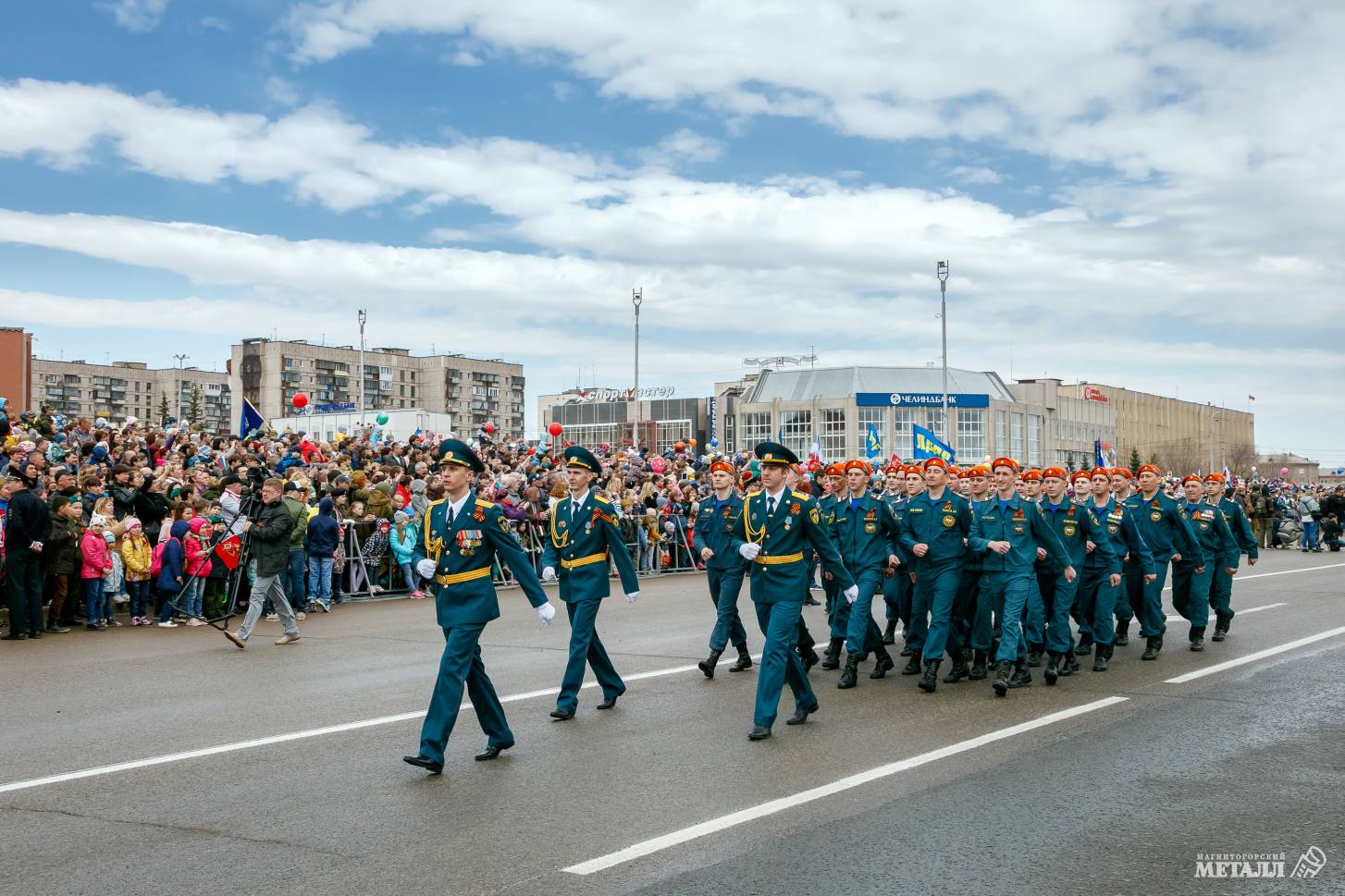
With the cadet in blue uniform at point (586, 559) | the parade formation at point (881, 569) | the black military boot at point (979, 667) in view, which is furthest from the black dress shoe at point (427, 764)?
the black military boot at point (979, 667)

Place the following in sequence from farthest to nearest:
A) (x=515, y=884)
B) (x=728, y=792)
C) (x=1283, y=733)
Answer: (x=1283, y=733) < (x=728, y=792) < (x=515, y=884)

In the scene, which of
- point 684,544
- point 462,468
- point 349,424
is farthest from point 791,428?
point 462,468

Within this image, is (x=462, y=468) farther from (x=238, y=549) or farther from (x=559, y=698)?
(x=238, y=549)

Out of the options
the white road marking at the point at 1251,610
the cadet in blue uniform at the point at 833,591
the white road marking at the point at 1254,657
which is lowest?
the white road marking at the point at 1251,610

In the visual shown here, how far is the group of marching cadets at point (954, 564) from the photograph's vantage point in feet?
29.9

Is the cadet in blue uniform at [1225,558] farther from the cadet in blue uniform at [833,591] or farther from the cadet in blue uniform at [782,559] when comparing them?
the cadet in blue uniform at [782,559]

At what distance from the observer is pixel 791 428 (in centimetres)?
12106

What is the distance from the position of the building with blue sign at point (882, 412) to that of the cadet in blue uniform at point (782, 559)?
103 m

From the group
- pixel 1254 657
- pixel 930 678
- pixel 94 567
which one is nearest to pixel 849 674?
pixel 930 678

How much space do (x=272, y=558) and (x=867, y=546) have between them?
21.9 feet

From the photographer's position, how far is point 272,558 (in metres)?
13.8

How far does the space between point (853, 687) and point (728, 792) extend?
3.97m

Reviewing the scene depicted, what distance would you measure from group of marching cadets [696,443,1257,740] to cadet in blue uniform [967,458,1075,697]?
0.01m

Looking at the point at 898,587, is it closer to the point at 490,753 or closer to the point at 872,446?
the point at 490,753
